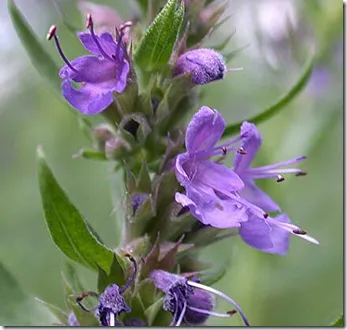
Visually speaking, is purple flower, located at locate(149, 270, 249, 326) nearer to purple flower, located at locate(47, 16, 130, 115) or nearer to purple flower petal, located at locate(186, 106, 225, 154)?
purple flower petal, located at locate(186, 106, 225, 154)

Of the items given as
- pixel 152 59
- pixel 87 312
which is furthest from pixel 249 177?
→ pixel 87 312

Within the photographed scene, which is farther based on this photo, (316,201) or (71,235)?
(316,201)

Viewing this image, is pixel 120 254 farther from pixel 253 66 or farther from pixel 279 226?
pixel 253 66

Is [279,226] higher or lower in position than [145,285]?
lower

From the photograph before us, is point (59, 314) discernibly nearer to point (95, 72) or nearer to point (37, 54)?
point (95, 72)

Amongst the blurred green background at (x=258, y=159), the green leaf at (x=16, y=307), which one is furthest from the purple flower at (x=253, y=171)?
the blurred green background at (x=258, y=159)

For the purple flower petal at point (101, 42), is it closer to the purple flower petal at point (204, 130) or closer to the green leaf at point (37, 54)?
the purple flower petal at point (204, 130)

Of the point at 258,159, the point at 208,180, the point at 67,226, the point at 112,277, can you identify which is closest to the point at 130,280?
the point at 112,277
